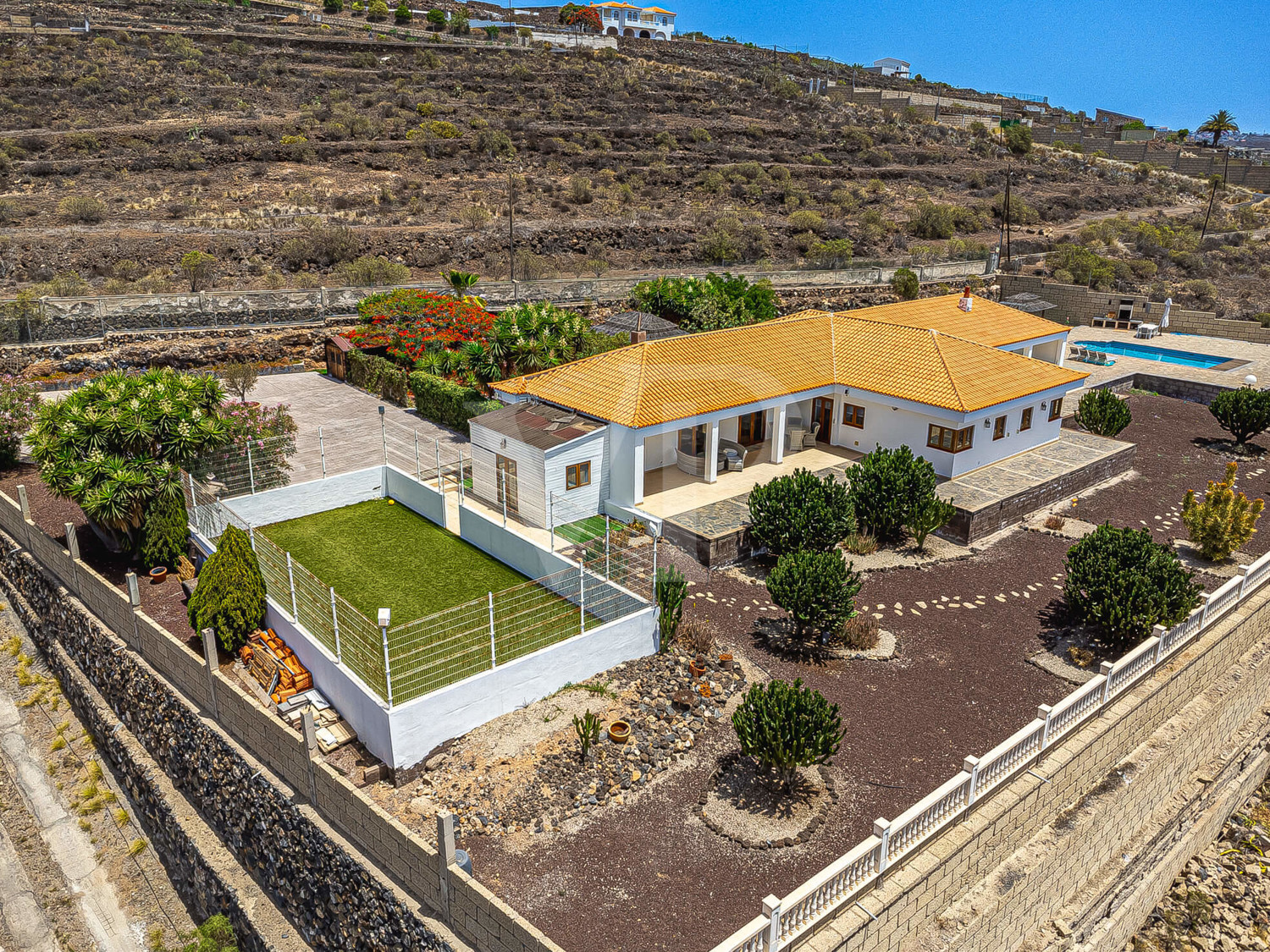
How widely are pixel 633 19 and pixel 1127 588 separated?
437 feet

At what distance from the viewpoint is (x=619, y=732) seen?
13.9m

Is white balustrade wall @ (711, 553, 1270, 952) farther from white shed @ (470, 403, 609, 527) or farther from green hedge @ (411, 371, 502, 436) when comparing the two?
green hedge @ (411, 371, 502, 436)

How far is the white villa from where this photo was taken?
21250 mm

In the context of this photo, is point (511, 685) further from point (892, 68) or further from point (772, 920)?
point (892, 68)

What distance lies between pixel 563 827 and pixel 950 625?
9295 millimetres

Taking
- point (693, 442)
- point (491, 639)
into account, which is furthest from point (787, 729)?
point (693, 442)

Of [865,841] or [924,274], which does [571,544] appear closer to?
[865,841]

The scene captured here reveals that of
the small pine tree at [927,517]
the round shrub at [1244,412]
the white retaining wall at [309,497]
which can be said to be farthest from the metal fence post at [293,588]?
the round shrub at [1244,412]

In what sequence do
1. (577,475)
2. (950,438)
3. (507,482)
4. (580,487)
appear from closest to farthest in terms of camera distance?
(577,475) < (580,487) < (507,482) < (950,438)

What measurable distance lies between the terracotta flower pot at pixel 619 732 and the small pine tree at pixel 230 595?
23.6ft

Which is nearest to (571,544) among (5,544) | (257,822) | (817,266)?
(257,822)

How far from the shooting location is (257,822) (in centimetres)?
1415

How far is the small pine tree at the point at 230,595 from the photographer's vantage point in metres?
16.2

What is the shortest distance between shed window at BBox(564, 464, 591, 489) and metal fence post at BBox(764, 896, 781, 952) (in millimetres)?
12460
